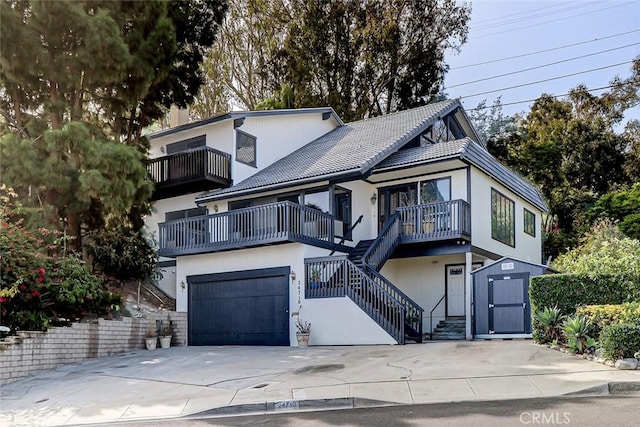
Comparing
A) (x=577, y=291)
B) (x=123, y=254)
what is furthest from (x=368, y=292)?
(x=123, y=254)

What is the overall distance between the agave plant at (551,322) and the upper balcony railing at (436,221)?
5459 millimetres

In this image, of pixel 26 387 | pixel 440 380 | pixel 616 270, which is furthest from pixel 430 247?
pixel 26 387

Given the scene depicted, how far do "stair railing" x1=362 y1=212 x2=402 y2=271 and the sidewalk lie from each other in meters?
3.94

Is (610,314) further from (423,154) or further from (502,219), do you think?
(502,219)

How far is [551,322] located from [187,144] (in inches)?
615

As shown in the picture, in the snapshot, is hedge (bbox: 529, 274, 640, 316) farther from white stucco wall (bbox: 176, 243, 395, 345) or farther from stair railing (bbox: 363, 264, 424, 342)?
white stucco wall (bbox: 176, 243, 395, 345)

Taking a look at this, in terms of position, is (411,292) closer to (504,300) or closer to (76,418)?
(504,300)

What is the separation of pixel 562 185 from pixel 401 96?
34.8ft

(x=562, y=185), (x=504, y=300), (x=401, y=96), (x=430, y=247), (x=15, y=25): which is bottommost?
(x=504, y=300)

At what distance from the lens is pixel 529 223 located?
26281 millimetres

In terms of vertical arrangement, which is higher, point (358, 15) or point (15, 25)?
point (358, 15)

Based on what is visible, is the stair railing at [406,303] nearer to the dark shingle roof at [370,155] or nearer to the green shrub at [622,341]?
the dark shingle roof at [370,155]

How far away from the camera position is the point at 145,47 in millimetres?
20219

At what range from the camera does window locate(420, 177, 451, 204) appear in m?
20.9
